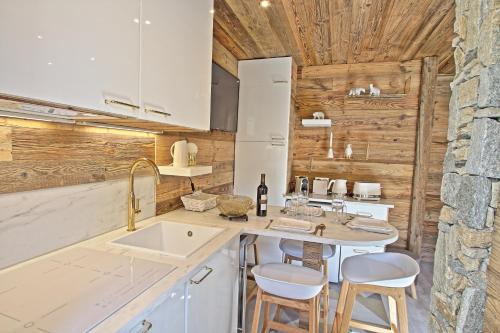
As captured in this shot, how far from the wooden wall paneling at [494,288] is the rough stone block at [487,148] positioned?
0.47 feet

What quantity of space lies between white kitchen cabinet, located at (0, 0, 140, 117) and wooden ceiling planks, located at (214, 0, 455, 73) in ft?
3.73

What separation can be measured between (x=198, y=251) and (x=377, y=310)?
77.9 inches

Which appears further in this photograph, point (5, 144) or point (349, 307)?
point (349, 307)

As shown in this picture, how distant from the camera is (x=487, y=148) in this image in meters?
0.94

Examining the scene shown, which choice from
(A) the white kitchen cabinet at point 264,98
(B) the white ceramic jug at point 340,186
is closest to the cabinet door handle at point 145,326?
(A) the white kitchen cabinet at point 264,98

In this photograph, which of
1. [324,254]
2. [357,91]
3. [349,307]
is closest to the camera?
[349,307]

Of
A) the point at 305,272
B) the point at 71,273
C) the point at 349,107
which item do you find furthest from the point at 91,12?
the point at 349,107

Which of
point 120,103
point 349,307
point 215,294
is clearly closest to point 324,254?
point 349,307

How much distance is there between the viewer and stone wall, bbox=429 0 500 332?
3.07 ft

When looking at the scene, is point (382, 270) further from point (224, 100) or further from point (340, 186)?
point (224, 100)

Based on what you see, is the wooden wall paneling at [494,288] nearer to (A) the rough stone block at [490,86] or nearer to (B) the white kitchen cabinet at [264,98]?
(A) the rough stone block at [490,86]

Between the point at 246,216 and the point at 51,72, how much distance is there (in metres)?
1.35

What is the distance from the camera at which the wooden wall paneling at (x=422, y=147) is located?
2914 mm

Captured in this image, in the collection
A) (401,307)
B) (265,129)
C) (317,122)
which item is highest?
(317,122)
